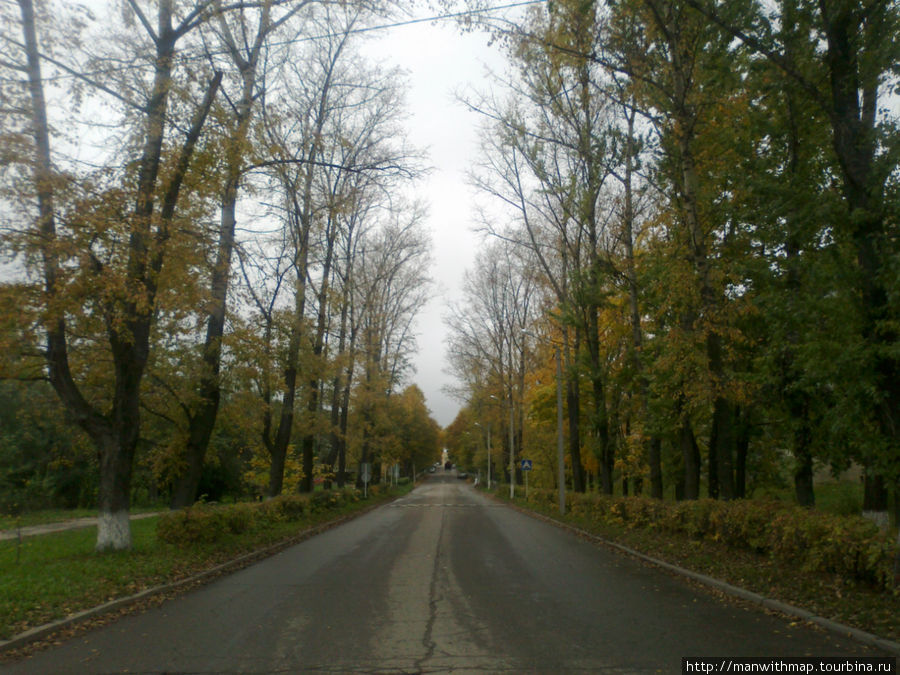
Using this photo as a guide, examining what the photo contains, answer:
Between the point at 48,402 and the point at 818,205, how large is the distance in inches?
647

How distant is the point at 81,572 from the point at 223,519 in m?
5.08

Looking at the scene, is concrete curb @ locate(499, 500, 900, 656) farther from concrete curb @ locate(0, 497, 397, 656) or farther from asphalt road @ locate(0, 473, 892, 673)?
concrete curb @ locate(0, 497, 397, 656)

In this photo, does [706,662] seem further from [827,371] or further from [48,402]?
[48,402]

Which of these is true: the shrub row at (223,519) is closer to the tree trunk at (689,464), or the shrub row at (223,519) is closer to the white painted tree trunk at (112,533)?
the white painted tree trunk at (112,533)

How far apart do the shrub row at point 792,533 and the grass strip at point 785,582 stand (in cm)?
15

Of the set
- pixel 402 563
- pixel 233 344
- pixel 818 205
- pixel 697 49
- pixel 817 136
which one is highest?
pixel 697 49

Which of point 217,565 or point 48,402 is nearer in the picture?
point 217,565

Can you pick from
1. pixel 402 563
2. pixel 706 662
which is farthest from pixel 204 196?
pixel 706 662

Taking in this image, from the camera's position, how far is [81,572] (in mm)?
9859

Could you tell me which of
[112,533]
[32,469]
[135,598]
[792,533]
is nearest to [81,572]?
[135,598]

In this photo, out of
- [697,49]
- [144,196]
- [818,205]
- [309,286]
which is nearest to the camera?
[818,205]

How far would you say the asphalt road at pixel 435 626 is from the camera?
5.93 meters

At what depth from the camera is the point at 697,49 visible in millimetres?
13914

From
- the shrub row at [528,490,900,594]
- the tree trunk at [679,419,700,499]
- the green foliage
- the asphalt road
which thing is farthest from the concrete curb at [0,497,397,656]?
the green foliage
